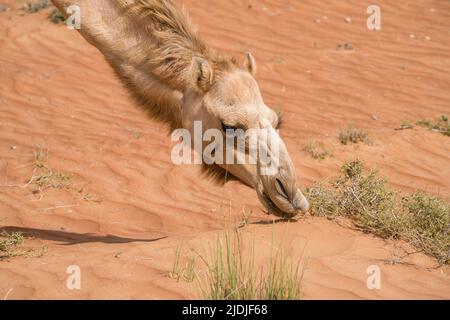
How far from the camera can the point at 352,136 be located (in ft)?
25.9

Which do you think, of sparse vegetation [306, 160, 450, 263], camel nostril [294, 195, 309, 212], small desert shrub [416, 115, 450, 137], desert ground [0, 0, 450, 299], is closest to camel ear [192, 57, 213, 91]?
desert ground [0, 0, 450, 299]

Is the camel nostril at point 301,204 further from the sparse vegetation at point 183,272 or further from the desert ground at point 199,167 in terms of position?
the sparse vegetation at point 183,272

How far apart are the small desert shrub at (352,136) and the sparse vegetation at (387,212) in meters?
2.45

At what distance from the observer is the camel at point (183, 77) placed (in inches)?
177

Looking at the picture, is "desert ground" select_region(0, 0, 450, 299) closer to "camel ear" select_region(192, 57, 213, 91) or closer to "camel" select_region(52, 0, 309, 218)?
"camel" select_region(52, 0, 309, 218)

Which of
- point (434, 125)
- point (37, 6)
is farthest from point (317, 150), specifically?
point (37, 6)

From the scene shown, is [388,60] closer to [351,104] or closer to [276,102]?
[351,104]

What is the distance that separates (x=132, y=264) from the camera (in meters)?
4.05

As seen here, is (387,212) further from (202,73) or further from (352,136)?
(352,136)

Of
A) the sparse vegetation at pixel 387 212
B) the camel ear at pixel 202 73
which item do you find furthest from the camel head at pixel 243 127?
the sparse vegetation at pixel 387 212

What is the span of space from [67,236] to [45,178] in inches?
56.8

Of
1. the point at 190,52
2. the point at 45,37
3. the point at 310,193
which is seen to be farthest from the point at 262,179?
the point at 45,37

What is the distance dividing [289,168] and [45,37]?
31.1ft

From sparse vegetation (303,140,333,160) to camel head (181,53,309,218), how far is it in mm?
2803
